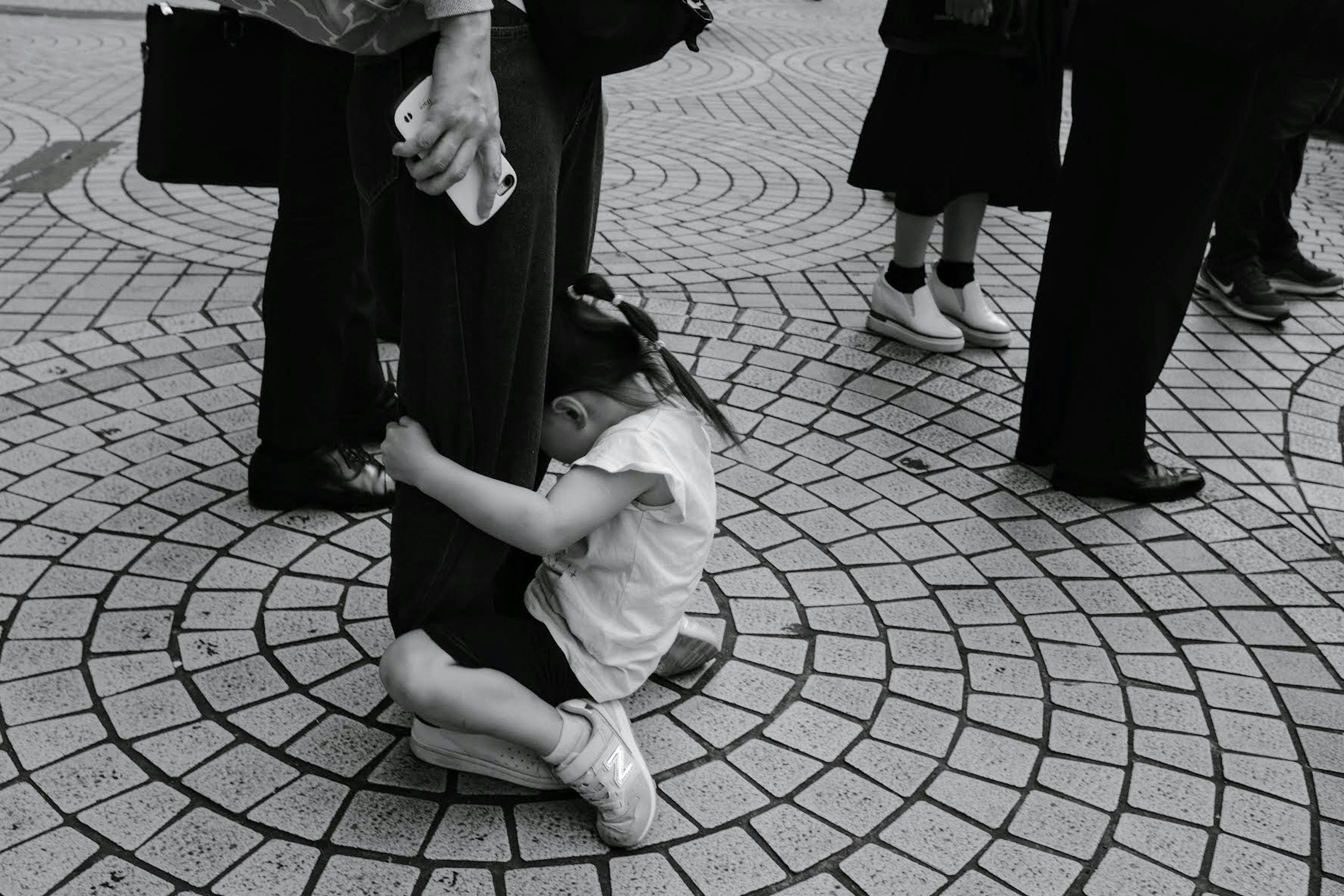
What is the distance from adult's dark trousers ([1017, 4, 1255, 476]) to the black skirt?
25.8 inches

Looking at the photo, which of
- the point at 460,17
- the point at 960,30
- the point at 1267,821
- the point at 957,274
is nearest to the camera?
the point at 460,17

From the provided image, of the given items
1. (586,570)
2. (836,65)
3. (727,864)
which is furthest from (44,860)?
(836,65)

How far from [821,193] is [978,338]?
1.97 m

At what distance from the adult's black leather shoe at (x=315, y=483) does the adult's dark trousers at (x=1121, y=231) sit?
1812mm

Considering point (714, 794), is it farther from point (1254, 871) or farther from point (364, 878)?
point (1254, 871)

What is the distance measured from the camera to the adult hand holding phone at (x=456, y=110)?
1.66 m

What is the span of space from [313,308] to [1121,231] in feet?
6.64

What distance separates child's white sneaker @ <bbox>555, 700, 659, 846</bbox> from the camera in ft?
6.57

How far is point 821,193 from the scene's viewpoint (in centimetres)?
595

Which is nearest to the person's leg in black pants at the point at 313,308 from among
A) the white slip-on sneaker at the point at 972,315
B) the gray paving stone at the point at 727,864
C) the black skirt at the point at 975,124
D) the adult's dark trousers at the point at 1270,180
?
the gray paving stone at the point at 727,864

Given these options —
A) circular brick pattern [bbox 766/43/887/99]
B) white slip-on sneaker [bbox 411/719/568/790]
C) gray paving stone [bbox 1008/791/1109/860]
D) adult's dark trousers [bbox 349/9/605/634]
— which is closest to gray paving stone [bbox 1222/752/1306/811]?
gray paving stone [bbox 1008/791/1109/860]

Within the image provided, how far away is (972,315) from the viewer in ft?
13.9

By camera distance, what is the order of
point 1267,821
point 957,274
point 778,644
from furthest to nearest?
1. point 957,274
2. point 778,644
3. point 1267,821

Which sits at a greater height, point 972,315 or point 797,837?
point 972,315
